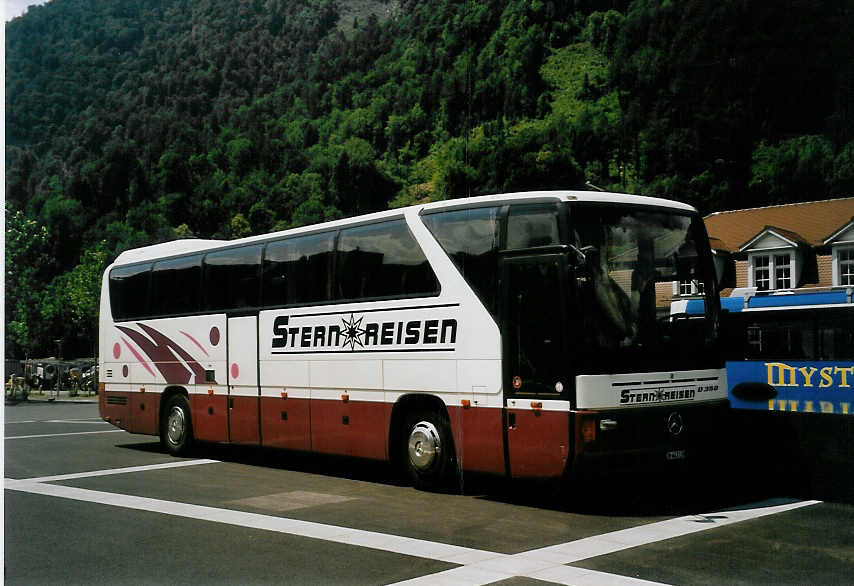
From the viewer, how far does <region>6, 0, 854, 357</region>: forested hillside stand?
169 feet

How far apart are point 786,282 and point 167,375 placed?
34.5m

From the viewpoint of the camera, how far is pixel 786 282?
44.1 meters

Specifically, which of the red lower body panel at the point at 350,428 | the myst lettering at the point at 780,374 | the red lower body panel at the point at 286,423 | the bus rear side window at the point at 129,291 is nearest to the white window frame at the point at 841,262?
the myst lettering at the point at 780,374

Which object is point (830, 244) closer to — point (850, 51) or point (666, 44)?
point (850, 51)

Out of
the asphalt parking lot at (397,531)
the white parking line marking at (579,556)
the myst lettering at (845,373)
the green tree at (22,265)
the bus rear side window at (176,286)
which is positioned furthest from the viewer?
the green tree at (22,265)

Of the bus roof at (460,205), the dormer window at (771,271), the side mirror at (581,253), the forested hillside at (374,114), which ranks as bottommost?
the side mirror at (581,253)

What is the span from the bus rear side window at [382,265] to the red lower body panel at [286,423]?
6.47 ft

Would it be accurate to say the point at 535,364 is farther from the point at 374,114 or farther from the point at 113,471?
the point at 374,114

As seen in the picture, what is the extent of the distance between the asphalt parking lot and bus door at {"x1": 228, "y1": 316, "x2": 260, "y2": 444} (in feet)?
3.69

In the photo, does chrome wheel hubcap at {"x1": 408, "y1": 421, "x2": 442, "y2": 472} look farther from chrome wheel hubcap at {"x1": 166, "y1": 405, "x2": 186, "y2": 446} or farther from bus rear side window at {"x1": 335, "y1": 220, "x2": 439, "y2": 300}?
chrome wheel hubcap at {"x1": 166, "y1": 405, "x2": 186, "y2": 446}

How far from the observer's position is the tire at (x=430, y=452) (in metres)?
11.4

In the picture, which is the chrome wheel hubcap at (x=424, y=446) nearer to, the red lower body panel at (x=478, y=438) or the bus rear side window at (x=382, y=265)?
the red lower body panel at (x=478, y=438)

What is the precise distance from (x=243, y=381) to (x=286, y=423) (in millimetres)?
1323

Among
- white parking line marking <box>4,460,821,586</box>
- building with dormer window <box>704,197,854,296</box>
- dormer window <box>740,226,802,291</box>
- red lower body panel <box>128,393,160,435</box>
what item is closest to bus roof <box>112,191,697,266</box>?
red lower body panel <box>128,393,160,435</box>
